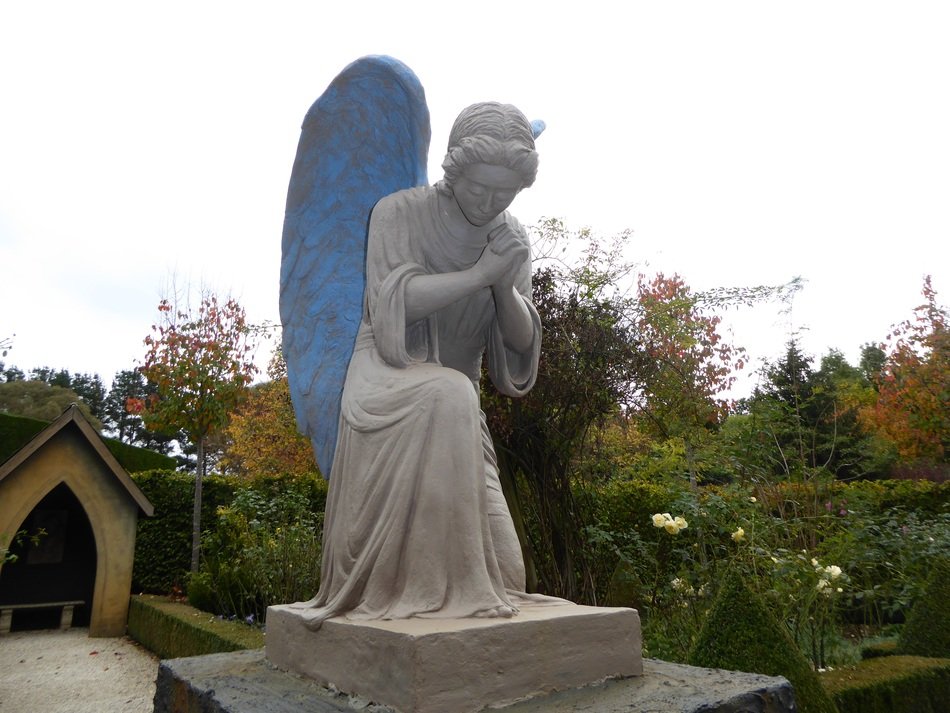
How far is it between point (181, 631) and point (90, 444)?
4112mm

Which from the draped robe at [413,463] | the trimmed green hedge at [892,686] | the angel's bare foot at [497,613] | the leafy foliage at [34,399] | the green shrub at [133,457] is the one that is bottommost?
the trimmed green hedge at [892,686]

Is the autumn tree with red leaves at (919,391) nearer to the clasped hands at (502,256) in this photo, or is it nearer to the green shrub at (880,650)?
the green shrub at (880,650)

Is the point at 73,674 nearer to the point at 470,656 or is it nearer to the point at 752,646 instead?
the point at 752,646

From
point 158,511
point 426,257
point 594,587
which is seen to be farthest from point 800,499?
point 158,511

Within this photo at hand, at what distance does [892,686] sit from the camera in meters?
3.97

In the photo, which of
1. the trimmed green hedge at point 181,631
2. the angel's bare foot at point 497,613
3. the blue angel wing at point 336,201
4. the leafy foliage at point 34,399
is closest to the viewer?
the angel's bare foot at point 497,613

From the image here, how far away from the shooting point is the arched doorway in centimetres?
1111

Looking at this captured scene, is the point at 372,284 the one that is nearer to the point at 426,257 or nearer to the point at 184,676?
the point at 426,257

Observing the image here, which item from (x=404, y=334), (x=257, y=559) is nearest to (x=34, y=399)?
(x=257, y=559)

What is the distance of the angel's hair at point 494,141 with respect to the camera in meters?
2.41

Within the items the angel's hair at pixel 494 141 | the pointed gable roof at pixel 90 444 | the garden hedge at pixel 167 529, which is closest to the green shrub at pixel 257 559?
the garden hedge at pixel 167 529

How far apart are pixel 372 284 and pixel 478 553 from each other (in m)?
1.13

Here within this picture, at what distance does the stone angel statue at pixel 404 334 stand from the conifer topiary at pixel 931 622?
170 inches

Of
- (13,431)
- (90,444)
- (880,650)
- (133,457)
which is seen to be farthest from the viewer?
(133,457)
